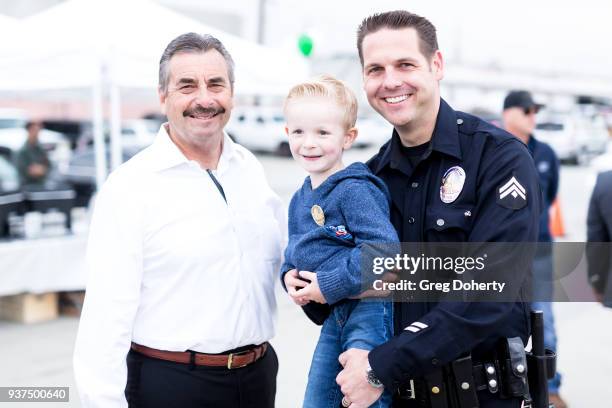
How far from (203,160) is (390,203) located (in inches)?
29.4

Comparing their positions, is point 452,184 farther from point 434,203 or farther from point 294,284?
point 294,284

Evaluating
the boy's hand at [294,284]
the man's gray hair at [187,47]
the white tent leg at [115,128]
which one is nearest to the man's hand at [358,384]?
the boy's hand at [294,284]

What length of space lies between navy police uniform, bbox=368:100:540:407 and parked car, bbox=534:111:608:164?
21.4m

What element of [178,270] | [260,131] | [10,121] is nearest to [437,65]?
[178,270]

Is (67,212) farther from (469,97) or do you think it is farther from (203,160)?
(469,97)

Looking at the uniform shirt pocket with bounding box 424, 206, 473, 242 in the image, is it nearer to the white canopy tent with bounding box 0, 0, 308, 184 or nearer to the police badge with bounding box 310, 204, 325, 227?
the police badge with bounding box 310, 204, 325, 227

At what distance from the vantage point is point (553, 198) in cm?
550

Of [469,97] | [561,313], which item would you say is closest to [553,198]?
[561,313]

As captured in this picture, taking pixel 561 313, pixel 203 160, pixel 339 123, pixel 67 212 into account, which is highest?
pixel 339 123

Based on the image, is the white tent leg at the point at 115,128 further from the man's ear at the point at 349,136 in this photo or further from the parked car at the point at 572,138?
the parked car at the point at 572,138

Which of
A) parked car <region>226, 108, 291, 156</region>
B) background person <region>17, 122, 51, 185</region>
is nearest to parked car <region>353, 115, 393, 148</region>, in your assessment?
parked car <region>226, 108, 291, 156</region>

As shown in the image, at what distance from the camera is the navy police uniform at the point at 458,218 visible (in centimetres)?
191

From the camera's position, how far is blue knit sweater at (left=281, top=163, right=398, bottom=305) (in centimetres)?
212

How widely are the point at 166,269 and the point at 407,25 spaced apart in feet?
3.72
